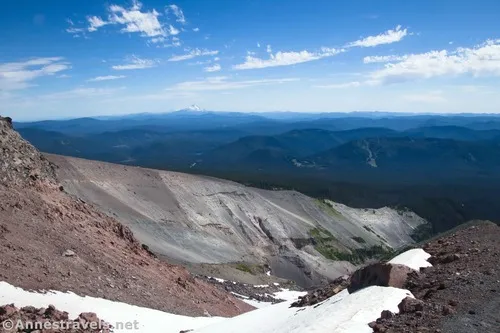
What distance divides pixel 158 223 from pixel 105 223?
44307 millimetres

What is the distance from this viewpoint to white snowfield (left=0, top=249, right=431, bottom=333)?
50.4 ft

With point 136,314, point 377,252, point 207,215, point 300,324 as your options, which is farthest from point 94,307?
point 377,252

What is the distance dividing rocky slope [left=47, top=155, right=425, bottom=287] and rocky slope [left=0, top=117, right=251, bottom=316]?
104 ft

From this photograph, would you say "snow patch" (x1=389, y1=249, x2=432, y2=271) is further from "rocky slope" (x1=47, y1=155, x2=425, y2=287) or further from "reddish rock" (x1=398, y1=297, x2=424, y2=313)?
"rocky slope" (x1=47, y1=155, x2=425, y2=287)

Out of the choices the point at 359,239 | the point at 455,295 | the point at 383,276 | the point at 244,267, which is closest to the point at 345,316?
the point at 383,276

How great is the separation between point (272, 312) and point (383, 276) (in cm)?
772

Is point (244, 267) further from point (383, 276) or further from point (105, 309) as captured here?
point (383, 276)

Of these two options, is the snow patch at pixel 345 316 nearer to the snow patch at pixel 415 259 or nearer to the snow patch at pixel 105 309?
the snow patch at pixel 415 259

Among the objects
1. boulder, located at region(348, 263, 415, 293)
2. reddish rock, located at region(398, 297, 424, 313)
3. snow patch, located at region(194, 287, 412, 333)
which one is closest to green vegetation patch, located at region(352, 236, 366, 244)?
snow patch, located at region(194, 287, 412, 333)

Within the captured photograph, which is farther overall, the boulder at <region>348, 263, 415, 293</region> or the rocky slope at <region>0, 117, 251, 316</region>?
the rocky slope at <region>0, 117, 251, 316</region>

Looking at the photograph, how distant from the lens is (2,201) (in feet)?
90.3

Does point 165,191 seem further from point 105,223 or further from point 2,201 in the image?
point 2,201

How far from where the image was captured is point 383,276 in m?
18.3

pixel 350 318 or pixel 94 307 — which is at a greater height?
pixel 350 318
